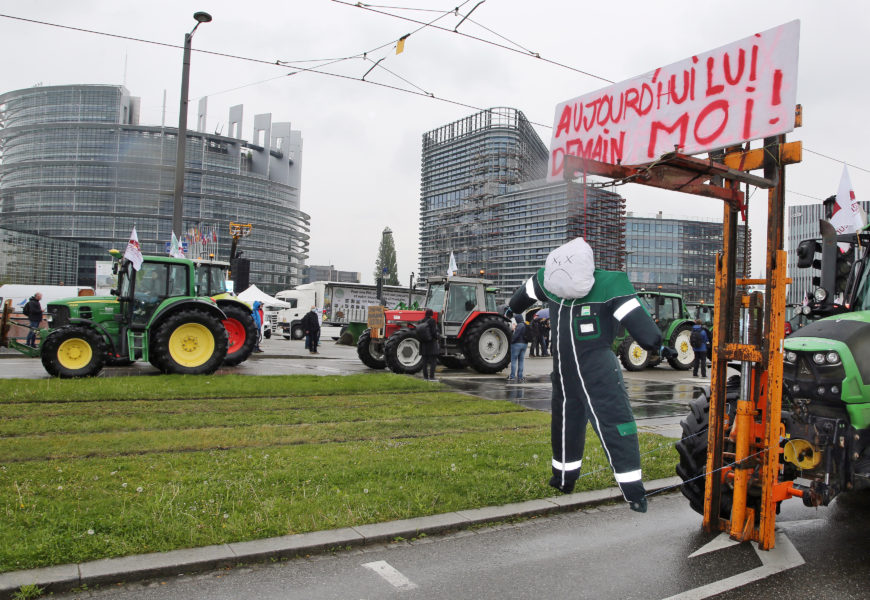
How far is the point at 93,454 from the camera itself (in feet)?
20.6

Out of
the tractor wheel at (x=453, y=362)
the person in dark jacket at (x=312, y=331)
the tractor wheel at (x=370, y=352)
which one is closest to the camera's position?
the tractor wheel at (x=370, y=352)

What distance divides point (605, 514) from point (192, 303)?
10.9 metres

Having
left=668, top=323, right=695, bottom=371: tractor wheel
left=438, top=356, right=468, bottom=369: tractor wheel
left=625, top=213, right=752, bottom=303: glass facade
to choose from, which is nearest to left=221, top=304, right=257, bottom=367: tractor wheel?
left=438, top=356, right=468, bottom=369: tractor wheel

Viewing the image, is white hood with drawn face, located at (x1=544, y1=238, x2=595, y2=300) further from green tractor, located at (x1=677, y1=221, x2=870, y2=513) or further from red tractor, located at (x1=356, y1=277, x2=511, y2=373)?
red tractor, located at (x1=356, y1=277, x2=511, y2=373)

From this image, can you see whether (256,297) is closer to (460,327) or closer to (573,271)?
(460,327)

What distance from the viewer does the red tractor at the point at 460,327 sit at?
54.8 feet

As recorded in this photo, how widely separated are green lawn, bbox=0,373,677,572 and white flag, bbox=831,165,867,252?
4.51 meters

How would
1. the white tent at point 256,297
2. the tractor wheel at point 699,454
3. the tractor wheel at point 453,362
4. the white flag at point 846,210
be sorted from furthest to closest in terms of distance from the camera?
the white tent at point 256,297 < the tractor wheel at point 453,362 < the white flag at point 846,210 < the tractor wheel at point 699,454

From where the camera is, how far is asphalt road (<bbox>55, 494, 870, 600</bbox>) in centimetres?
368

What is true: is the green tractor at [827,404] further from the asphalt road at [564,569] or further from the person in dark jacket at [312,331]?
the person in dark jacket at [312,331]

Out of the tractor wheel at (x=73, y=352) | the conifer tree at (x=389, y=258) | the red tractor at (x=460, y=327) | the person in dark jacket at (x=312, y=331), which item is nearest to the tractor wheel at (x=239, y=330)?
the red tractor at (x=460, y=327)

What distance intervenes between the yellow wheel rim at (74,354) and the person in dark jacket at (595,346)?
11.0 m

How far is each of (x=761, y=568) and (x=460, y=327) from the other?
13.1 meters

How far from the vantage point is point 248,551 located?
13.2ft
